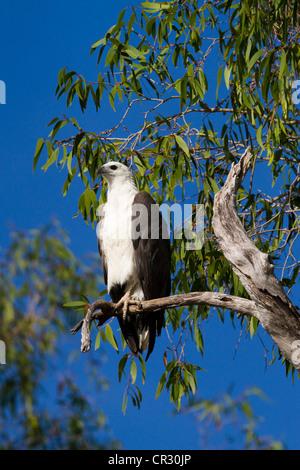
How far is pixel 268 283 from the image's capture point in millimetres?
4445

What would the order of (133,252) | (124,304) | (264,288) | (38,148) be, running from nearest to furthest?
1. (264,288)
2. (124,304)
3. (133,252)
4. (38,148)

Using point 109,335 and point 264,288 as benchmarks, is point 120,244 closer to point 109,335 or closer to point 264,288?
point 109,335

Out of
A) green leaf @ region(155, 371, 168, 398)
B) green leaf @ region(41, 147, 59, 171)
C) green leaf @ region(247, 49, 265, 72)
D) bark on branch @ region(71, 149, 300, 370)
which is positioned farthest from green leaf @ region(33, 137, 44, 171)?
green leaf @ region(155, 371, 168, 398)

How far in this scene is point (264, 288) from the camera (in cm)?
444

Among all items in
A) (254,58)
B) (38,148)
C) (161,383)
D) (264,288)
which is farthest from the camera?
(38,148)

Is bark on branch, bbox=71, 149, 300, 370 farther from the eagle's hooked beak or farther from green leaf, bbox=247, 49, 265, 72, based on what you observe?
the eagle's hooked beak

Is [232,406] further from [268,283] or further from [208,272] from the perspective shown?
[208,272]

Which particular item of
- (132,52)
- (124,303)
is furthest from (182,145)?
(124,303)

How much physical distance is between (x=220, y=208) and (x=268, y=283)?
599 millimetres

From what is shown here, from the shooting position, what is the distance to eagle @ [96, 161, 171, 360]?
5.49 metres

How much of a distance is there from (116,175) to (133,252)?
27.2 inches

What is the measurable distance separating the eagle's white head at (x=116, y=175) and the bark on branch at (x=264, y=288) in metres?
1.36

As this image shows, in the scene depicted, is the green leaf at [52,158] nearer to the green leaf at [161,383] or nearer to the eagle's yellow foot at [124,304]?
→ the eagle's yellow foot at [124,304]
